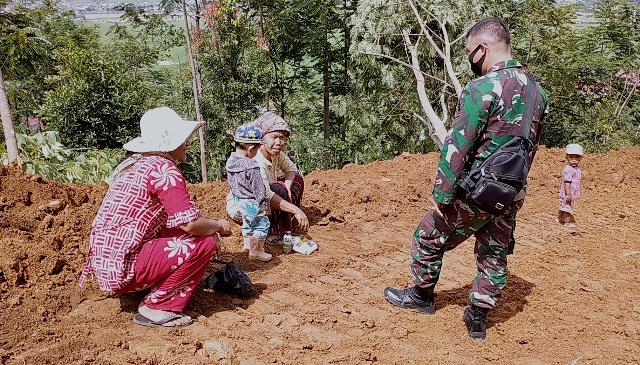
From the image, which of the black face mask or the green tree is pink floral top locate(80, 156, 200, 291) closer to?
the black face mask

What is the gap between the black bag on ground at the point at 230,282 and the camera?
11.8 feet

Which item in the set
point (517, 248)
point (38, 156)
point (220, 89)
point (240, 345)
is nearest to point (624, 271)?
point (517, 248)

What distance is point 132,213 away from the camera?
2943 mm

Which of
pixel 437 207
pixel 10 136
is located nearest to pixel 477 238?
pixel 437 207

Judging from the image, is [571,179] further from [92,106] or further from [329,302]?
[92,106]

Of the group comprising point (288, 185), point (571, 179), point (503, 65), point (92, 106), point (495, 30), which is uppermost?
point (495, 30)

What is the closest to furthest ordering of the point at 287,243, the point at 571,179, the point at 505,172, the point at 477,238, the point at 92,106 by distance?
the point at 505,172 → the point at 477,238 → the point at 287,243 → the point at 571,179 → the point at 92,106

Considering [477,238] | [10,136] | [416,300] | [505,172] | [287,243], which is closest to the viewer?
[505,172]

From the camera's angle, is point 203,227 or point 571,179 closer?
point 203,227

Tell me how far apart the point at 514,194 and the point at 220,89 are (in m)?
17.1

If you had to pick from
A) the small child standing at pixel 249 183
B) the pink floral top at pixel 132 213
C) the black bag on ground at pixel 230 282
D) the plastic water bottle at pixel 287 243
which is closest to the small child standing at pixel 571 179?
the plastic water bottle at pixel 287 243

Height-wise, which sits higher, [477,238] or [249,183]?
[249,183]

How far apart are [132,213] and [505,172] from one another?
7.01 feet

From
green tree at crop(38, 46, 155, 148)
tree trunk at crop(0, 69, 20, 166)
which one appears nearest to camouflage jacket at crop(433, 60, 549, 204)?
tree trunk at crop(0, 69, 20, 166)
